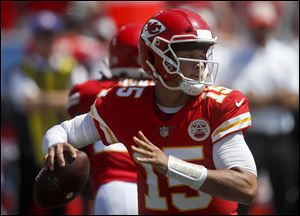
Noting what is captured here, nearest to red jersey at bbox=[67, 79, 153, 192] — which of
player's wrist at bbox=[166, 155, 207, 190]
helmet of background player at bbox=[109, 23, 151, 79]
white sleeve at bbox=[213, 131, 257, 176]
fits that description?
helmet of background player at bbox=[109, 23, 151, 79]

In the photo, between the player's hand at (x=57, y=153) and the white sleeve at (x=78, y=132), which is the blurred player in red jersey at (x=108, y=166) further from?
the player's hand at (x=57, y=153)

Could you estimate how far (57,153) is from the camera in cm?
415

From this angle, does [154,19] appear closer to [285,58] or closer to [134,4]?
[285,58]

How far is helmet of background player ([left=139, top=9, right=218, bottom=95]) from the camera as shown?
162 inches

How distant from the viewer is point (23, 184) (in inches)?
287

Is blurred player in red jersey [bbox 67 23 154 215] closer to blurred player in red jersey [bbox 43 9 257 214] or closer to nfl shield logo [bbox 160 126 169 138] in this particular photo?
blurred player in red jersey [bbox 43 9 257 214]

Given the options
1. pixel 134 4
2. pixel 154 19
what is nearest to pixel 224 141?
pixel 154 19

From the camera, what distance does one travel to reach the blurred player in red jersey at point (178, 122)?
3.99 metres

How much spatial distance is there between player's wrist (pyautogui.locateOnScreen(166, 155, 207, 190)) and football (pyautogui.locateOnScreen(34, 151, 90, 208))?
1.89 feet

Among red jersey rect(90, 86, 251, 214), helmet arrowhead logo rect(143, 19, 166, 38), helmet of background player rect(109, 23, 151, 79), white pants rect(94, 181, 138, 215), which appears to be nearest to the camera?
red jersey rect(90, 86, 251, 214)

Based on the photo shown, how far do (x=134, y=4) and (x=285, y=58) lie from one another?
7.53ft

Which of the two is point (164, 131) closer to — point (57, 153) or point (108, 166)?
point (57, 153)

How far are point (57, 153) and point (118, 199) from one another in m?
1.07

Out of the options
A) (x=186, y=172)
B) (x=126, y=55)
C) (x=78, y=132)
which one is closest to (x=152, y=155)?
(x=186, y=172)
